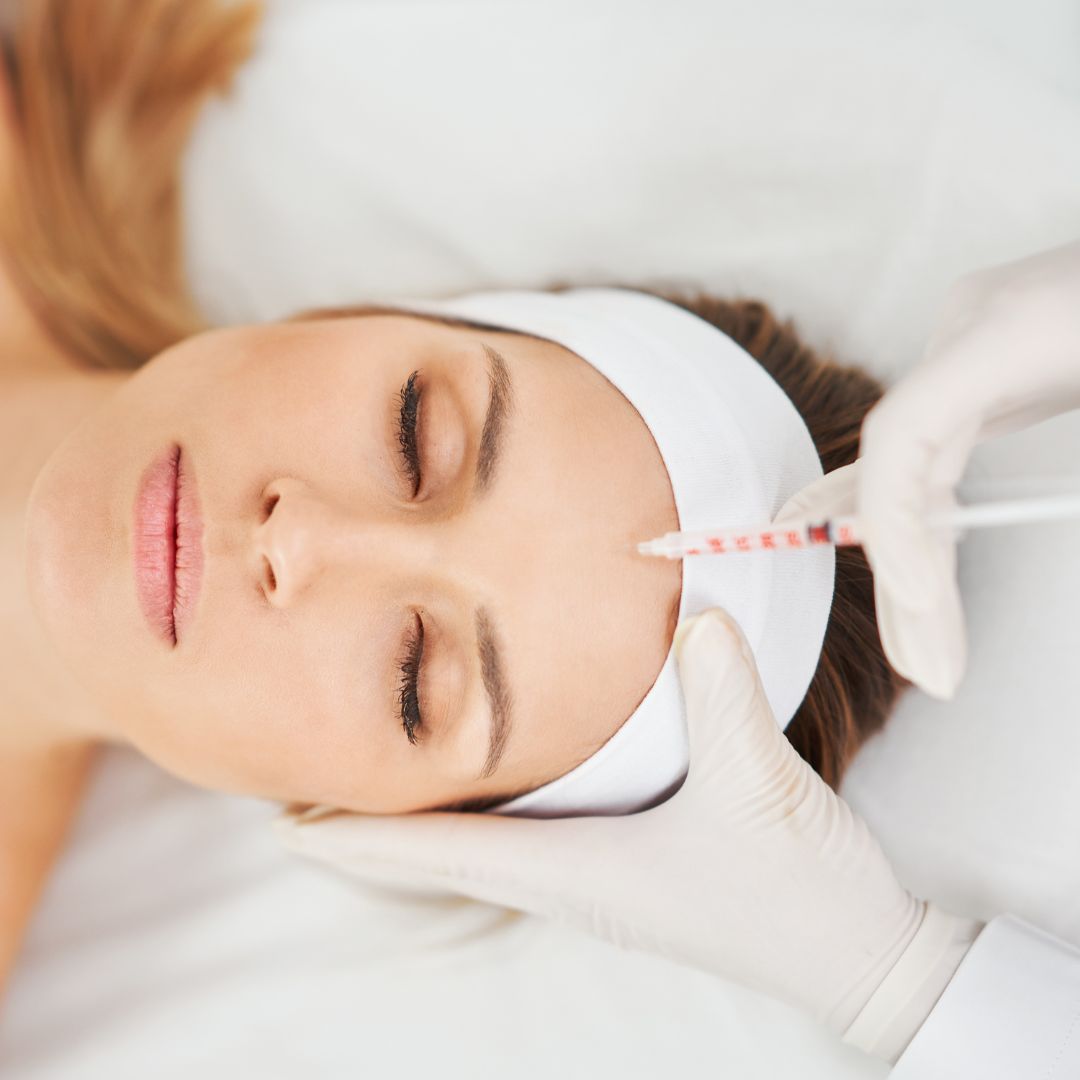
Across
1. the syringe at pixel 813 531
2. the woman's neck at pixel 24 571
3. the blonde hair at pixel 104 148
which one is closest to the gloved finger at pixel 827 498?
the syringe at pixel 813 531

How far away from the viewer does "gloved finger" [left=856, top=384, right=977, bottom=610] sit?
941mm

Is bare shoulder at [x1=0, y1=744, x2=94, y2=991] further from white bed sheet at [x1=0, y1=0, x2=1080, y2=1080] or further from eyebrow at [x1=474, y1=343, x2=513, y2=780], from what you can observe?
eyebrow at [x1=474, y1=343, x2=513, y2=780]

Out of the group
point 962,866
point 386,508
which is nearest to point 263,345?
point 386,508

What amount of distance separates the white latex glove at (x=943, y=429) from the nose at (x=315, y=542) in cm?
47

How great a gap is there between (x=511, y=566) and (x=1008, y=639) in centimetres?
71

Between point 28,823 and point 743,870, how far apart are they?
3.68ft

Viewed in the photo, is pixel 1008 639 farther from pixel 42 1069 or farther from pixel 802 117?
pixel 42 1069

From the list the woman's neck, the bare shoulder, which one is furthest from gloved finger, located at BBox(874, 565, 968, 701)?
the bare shoulder

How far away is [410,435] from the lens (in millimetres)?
1173

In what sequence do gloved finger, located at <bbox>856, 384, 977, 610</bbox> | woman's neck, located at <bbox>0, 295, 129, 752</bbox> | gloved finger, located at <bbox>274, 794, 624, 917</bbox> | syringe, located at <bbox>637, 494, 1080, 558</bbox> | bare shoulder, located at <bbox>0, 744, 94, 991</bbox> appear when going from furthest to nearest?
1. bare shoulder, located at <bbox>0, 744, 94, 991</bbox>
2. woman's neck, located at <bbox>0, 295, 129, 752</bbox>
3. gloved finger, located at <bbox>274, 794, 624, 917</bbox>
4. gloved finger, located at <bbox>856, 384, 977, 610</bbox>
5. syringe, located at <bbox>637, 494, 1080, 558</bbox>

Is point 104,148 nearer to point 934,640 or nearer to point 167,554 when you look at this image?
point 167,554

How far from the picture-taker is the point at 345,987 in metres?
1.56

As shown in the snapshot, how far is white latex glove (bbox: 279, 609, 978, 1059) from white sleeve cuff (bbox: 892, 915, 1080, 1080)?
36 millimetres

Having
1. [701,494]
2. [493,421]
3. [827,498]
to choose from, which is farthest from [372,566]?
[827,498]
